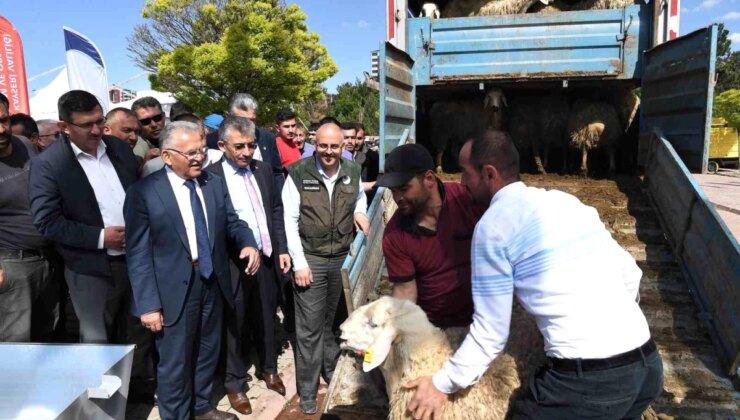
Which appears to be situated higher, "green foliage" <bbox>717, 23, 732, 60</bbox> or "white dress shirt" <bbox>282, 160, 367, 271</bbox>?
"green foliage" <bbox>717, 23, 732, 60</bbox>

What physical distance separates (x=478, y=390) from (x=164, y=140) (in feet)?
7.27

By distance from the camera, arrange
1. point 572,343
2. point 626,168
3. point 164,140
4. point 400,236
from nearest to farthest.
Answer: point 572,343 → point 400,236 → point 164,140 → point 626,168

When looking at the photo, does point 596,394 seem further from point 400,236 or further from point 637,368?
point 400,236

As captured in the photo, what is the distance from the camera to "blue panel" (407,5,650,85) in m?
5.52

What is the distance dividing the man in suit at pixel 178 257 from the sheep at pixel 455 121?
434 cm

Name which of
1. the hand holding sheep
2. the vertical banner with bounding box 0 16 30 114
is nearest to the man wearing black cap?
the hand holding sheep

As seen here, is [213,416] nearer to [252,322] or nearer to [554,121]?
[252,322]

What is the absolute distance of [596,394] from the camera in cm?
157

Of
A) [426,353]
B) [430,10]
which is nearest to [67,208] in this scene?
[426,353]

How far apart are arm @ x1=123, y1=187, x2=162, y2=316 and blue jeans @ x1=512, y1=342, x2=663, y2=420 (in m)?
2.15

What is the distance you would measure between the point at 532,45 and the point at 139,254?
502 cm

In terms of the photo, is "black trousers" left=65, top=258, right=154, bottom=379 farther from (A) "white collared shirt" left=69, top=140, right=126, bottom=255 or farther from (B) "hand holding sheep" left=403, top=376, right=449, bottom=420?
(B) "hand holding sheep" left=403, top=376, right=449, bottom=420

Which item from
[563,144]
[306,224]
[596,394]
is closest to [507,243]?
[596,394]

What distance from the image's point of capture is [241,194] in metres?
3.44
